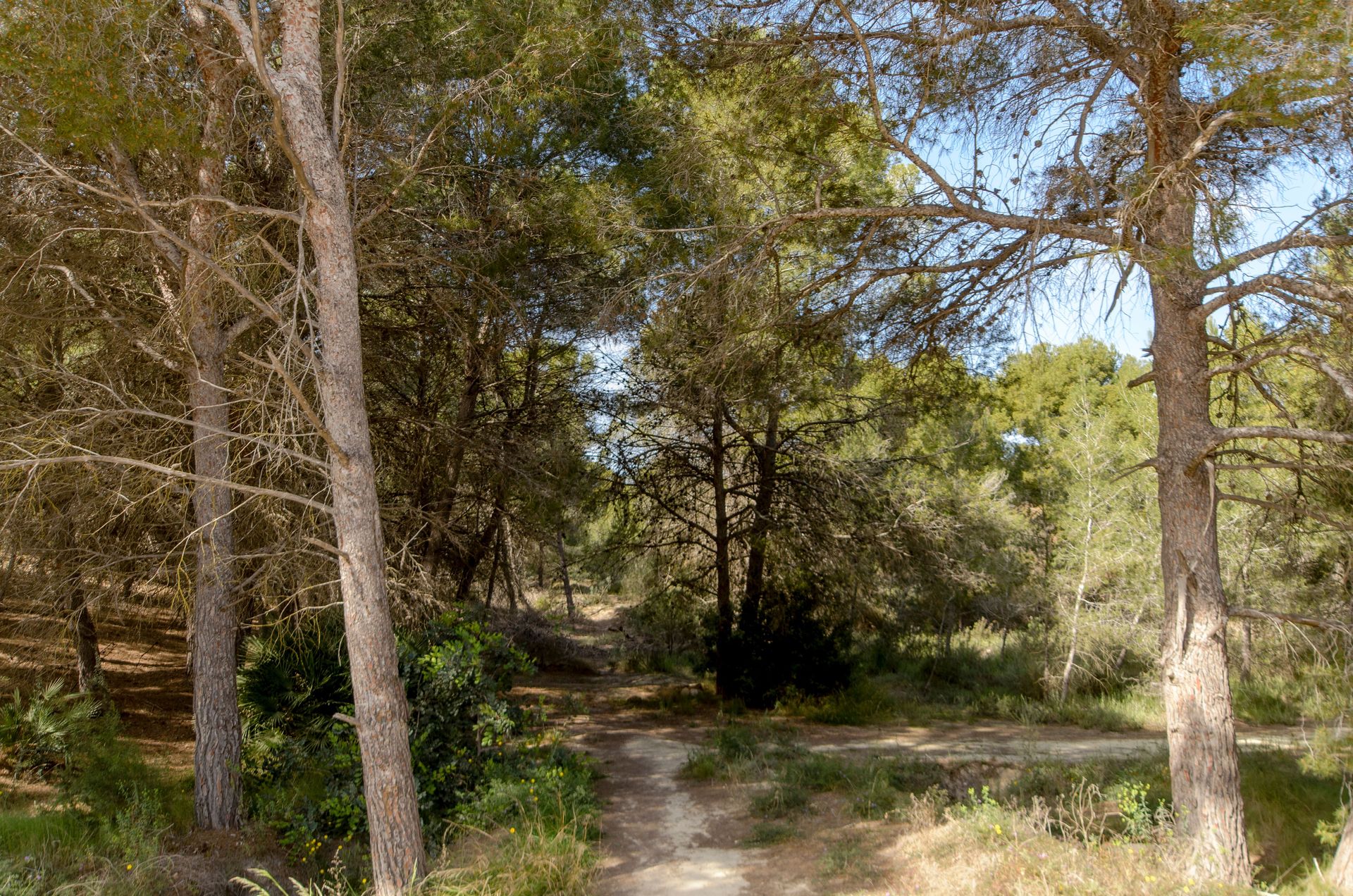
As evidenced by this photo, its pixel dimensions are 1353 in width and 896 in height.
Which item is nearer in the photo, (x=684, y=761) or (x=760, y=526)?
(x=684, y=761)

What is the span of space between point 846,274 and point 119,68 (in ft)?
20.9

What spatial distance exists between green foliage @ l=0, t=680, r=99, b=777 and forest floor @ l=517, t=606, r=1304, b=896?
5.51 meters

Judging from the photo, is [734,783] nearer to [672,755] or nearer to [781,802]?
[781,802]

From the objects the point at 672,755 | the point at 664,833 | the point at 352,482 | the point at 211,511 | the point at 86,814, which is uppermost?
the point at 352,482

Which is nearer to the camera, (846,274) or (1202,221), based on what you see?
(1202,221)

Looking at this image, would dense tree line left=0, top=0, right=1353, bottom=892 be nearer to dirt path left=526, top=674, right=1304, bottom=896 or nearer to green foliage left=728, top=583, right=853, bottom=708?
green foliage left=728, top=583, right=853, bottom=708

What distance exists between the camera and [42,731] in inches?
347

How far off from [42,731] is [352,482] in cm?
552

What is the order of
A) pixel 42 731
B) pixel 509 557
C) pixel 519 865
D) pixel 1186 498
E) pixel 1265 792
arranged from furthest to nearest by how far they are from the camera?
pixel 509 557 < pixel 1265 792 < pixel 42 731 < pixel 1186 498 < pixel 519 865

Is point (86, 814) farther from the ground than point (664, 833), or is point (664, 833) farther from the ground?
point (86, 814)

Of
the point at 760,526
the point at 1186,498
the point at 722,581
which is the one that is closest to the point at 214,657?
the point at 722,581

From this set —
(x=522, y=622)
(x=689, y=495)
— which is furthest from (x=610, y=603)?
(x=689, y=495)

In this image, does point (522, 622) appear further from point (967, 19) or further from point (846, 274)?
point (967, 19)

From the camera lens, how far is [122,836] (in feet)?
23.0
